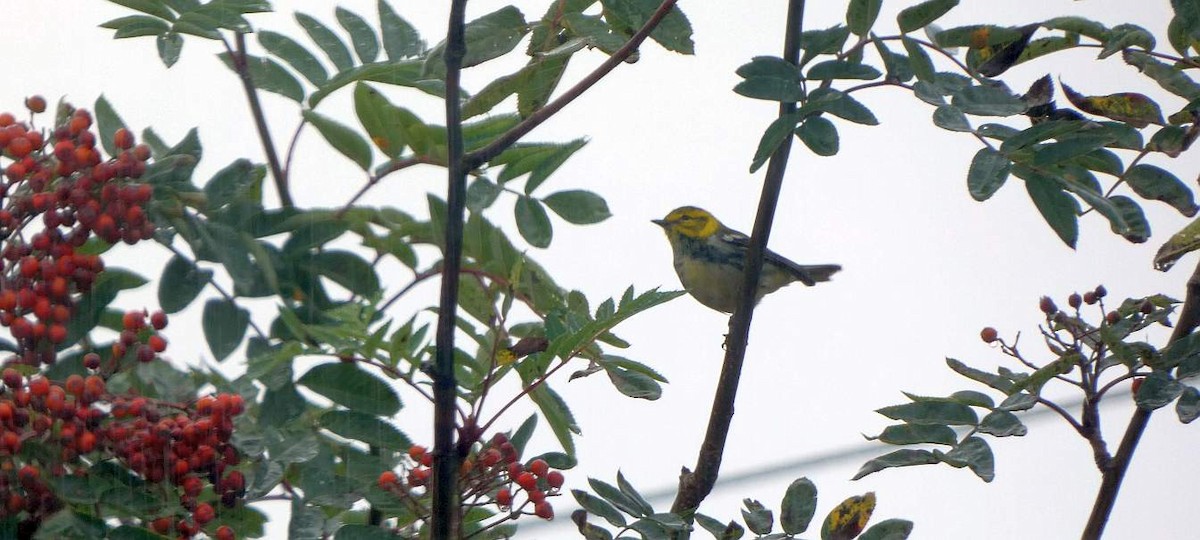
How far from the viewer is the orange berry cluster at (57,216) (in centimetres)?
181

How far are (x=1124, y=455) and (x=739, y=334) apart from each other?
0.63m

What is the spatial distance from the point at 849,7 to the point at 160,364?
128cm

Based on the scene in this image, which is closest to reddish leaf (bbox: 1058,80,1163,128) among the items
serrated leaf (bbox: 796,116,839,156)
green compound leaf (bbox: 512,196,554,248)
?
serrated leaf (bbox: 796,116,839,156)

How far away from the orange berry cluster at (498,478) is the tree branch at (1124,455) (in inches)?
32.9

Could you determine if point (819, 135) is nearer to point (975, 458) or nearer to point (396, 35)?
point (975, 458)

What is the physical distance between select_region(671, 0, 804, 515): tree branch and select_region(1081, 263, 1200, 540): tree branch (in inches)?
22.7

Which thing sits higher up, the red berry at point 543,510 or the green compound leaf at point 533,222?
the green compound leaf at point 533,222

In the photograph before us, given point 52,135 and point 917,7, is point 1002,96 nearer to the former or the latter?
point 917,7

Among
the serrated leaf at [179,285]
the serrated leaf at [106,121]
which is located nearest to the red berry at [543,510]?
the serrated leaf at [179,285]

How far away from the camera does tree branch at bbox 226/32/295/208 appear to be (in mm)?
2293

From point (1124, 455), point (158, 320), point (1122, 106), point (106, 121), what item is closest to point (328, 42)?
point (106, 121)

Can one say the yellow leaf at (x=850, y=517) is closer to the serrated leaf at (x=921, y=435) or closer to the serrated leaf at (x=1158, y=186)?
the serrated leaf at (x=921, y=435)

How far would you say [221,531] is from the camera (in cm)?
175

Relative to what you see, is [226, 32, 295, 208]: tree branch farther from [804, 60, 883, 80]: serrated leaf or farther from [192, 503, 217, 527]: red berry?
[804, 60, 883, 80]: serrated leaf
